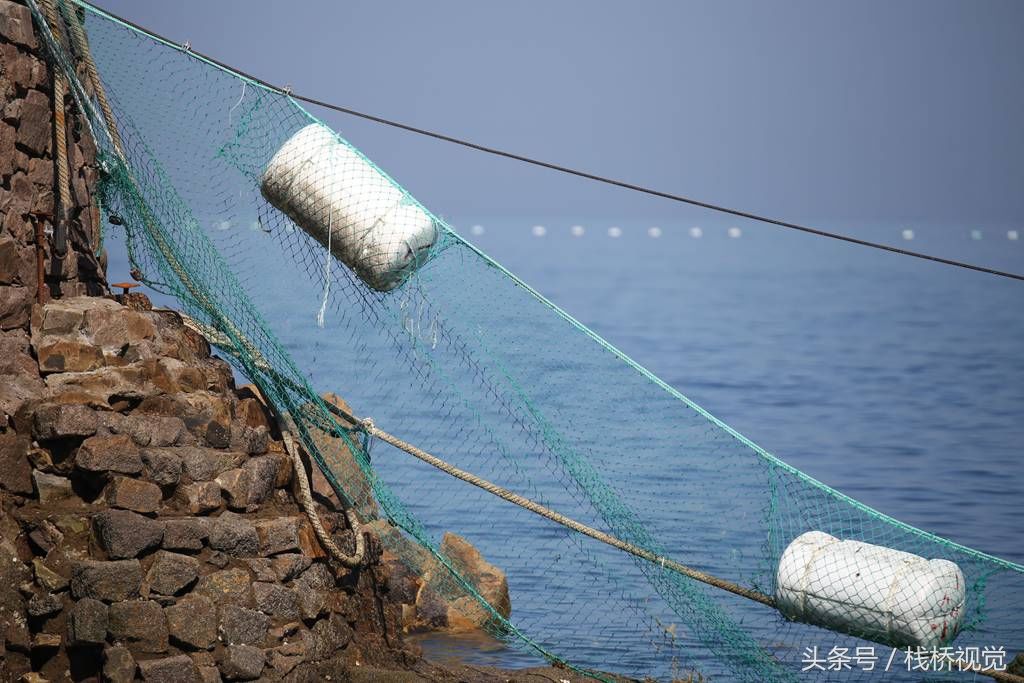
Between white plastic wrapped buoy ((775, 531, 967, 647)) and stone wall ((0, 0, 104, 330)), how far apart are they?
4.02 m

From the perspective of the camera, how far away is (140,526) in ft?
21.7

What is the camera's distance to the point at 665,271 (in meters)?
61.2

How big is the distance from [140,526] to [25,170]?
188 cm

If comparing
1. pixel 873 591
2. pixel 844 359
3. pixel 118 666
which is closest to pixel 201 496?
Answer: pixel 118 666

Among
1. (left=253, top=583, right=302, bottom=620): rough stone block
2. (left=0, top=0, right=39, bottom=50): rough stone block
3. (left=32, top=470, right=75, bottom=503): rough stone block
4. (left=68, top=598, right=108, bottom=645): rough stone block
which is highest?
(left=0, top=0, right=39, bottom=50): rough stone block

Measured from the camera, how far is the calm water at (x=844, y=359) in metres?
16.7

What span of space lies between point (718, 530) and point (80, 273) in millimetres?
5984

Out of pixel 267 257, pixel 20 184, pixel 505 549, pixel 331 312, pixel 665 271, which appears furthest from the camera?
pixel 665 271

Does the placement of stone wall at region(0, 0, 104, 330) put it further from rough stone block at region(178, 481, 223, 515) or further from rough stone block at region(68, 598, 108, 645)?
rough stone block at region(68, 598, 108, 645)

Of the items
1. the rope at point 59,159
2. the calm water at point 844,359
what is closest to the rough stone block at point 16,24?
the rope at point 59,159

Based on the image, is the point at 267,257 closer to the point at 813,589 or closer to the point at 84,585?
the point at 84,585

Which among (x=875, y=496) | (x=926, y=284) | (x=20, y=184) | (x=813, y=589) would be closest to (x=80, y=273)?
(x=20, y=184)

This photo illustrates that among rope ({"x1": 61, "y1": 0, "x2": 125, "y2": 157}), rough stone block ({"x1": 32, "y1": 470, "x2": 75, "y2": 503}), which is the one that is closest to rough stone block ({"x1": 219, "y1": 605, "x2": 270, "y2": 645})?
rough stone block ({"x1": 32, "y1": 470, "x2": 75, "y2": 503})

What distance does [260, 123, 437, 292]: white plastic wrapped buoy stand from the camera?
758 cm
